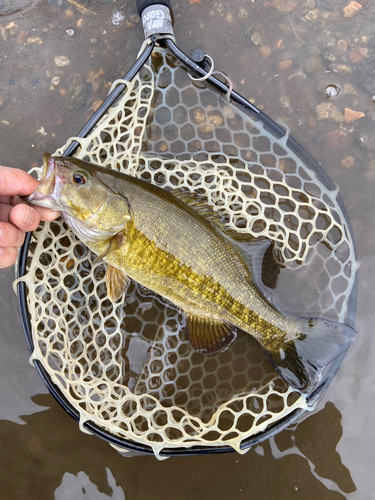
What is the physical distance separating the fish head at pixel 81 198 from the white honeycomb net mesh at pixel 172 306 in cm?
44

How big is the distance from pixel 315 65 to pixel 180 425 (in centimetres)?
336

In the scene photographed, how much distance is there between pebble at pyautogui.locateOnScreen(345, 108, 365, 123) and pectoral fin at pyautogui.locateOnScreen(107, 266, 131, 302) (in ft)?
8.16

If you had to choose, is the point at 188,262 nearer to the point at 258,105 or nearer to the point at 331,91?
the point at 258,105

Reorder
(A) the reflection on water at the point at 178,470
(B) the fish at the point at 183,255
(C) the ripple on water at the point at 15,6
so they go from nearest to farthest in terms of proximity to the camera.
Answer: (B) the fish at the point at 183,255, (A) the reflection on water at the point at 178,470, (C) the ripple on water at the point at 15,6

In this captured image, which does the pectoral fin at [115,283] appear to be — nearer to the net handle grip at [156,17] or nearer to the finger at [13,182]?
the finger at [13,182]

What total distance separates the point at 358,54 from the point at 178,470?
408cm

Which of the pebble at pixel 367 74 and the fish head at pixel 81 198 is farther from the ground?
the pebble at pixel 367 74

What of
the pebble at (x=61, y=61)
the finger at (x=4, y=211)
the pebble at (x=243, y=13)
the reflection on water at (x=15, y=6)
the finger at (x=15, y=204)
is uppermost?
the pebble at (x=243, y=13)

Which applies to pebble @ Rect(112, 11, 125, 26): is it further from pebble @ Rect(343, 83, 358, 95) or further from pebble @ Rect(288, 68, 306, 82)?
pebble @ Rect(343, 83, 358, 95)

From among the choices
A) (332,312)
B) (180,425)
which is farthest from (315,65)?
(180,425)

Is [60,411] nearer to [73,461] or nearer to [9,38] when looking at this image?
[73,461]

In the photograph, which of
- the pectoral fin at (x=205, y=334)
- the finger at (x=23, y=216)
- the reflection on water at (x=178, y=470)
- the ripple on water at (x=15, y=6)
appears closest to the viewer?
the finger at (x=23, y=216)

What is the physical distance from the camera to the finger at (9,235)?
2506 mm

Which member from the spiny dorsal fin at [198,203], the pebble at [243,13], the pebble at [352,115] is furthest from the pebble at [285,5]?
the spiny dorsal fin at [198,203]
